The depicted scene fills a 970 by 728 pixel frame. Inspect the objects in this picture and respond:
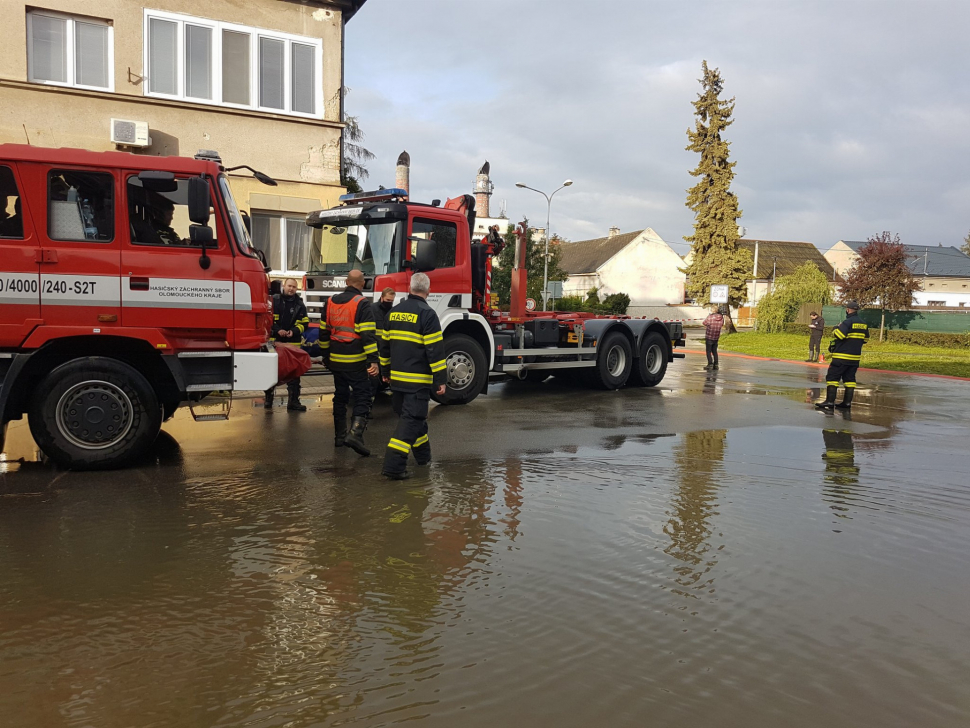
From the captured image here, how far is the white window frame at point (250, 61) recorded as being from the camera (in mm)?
14625

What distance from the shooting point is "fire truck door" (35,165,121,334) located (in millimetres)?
6738

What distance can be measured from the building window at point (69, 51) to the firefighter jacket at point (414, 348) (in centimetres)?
1060

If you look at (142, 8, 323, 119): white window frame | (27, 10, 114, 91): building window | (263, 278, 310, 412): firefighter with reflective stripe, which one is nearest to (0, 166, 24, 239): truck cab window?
(263, 278, 310, 412): firefighter with reflective stripe

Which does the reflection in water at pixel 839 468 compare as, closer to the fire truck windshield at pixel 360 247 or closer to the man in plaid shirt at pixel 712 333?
the fire truck windshield at pixel 360 247

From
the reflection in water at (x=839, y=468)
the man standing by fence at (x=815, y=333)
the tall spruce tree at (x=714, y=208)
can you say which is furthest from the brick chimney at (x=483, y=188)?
the reflection in water at (x=839, y=468)

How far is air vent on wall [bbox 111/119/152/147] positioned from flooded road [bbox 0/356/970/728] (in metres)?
7.65

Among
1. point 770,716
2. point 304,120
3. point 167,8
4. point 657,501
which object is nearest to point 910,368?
point 304,120

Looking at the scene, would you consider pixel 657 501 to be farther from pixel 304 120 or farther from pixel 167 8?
pixel 167 8

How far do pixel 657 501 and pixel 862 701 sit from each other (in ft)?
10.2

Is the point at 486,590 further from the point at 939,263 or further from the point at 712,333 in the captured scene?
the point at 939,263

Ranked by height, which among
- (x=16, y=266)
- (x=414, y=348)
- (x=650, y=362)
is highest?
(x=16, y=266)

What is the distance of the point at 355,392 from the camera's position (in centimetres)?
802

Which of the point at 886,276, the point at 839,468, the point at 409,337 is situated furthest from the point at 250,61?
the point at 886,276

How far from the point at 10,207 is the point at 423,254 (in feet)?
16.3
